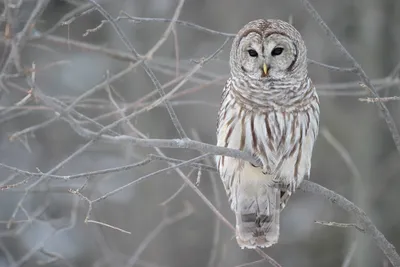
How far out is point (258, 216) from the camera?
5434 millimetres

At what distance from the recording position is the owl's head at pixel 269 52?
5.20 meters

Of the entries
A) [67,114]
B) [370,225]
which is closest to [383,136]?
[370,225]

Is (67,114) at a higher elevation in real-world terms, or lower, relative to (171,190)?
higher

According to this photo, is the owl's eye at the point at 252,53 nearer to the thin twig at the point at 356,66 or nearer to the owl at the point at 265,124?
the owl at the point at 265,124

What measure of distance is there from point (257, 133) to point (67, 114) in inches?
85.6

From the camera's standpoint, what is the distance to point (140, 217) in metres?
11.2

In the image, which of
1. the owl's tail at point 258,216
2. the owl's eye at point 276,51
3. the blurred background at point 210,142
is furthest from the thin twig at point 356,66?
the blurred background at point 210,142

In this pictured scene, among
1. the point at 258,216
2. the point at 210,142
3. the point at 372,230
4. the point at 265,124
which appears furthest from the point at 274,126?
the point at 210,142

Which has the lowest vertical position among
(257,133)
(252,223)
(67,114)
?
(252,223)

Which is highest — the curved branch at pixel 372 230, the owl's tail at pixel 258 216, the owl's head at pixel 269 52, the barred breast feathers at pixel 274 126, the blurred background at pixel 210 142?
the owl's head at pixel 269 52

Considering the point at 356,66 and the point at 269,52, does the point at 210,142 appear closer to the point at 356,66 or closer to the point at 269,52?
the point at 269,52

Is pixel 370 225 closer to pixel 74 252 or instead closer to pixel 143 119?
pixel 143 119

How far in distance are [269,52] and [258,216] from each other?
3.73 ft

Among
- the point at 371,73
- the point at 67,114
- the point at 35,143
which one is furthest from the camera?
the point at 35,143
